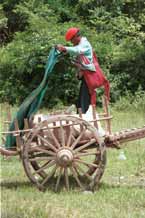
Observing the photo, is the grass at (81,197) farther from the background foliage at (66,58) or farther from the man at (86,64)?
the background foliage at (66,58)

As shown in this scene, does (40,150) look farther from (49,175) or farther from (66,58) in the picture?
(66,58)

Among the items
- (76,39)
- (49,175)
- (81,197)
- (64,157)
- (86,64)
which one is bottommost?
(81,197)

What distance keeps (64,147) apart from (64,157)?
129mm

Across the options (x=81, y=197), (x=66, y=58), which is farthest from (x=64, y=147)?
(x=66, y=58)

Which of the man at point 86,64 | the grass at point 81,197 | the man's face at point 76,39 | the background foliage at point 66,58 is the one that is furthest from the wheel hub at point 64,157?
the background foliage at point 66,58

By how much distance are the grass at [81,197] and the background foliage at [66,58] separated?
6.60 m

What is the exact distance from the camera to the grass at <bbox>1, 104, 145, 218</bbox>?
555 cm

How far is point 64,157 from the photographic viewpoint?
6.34 metres

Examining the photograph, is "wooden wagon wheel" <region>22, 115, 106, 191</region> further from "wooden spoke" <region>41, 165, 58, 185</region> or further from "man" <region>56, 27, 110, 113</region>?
"man" <region>56, 27, 110, 113</region>

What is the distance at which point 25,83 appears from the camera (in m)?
15.2

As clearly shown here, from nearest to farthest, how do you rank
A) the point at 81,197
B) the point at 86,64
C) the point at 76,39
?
1. the point at 81,197
2. the point at 86,64
3. the point at 76,39

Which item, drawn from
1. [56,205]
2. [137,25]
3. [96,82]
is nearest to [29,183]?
[56,205]

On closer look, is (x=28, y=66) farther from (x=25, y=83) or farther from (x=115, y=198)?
(x=115, y=198)

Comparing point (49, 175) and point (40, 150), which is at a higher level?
point (40, 150)
